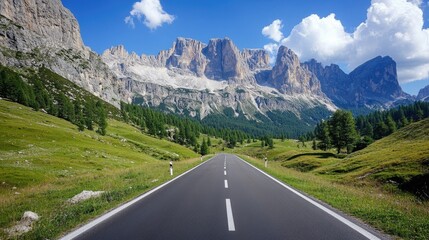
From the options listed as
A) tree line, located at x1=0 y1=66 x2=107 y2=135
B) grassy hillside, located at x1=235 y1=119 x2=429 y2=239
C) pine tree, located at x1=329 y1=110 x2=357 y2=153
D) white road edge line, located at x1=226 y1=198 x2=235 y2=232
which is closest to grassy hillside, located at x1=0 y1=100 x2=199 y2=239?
white road edge line, located at x1=226 y1=198 x2=235 y2=232

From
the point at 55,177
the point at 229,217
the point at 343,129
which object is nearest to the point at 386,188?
the point at 229,217

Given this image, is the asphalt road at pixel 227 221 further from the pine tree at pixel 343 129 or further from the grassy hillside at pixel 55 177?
the pine tree at pixel 343 129

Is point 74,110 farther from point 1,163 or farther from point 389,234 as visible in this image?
point 389,234

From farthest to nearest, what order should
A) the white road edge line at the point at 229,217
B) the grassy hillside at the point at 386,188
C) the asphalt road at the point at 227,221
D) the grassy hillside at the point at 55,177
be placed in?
the grassy hillside at the point at 55,177 → the grassy hillside at the point at 386,188 → the white road edge line at the point at 229,217 → the asphalt road at the point at 227,221

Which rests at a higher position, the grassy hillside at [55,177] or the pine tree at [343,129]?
the pine tree at [343,129]

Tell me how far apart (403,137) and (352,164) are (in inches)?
796

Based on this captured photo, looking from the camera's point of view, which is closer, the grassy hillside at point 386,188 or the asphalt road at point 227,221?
the asphalt road at point 227,221

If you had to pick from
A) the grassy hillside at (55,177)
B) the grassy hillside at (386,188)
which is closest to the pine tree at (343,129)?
the grassy hillside at (386,188)

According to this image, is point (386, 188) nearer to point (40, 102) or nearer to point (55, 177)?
point (55, 177)

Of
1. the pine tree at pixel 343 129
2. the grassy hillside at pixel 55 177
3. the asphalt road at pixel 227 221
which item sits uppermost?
the pine tree at pixel 343 129

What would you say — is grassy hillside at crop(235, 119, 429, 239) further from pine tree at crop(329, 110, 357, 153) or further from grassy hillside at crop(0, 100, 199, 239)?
pine tree at crop(329, 110, 357, 153)

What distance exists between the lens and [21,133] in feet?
180

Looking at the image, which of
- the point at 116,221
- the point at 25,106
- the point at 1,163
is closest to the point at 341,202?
the point at 116,221

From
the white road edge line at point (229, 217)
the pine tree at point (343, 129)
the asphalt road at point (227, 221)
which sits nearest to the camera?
the asphalt road at point (227, 221)
